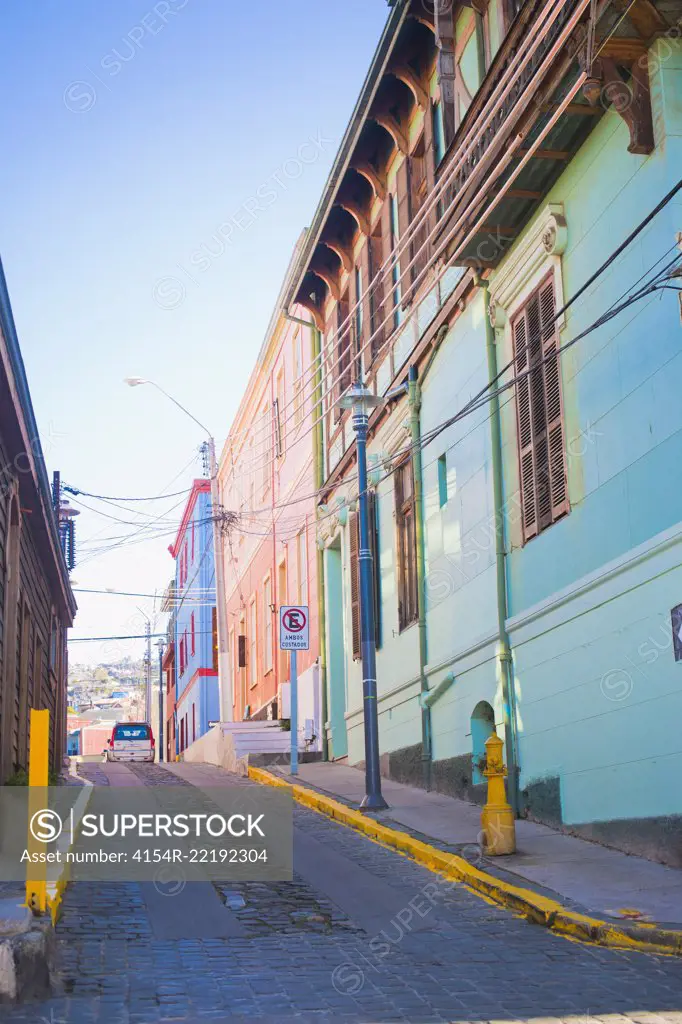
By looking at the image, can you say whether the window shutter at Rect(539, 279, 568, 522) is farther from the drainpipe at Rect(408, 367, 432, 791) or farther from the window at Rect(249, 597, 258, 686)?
the window at Rect(249, 597, 258, 686)

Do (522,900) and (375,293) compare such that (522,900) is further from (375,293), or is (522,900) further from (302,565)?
(302,565)

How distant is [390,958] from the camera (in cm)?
783

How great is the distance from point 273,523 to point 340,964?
21.6 m

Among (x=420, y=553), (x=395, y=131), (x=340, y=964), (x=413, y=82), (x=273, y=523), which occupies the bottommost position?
(x=340, y=964)


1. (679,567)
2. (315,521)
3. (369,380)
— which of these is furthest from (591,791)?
(315,521)

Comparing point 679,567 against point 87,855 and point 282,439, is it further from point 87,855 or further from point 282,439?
point 282,439

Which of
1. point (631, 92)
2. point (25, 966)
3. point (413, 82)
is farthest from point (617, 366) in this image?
point (413, 82)

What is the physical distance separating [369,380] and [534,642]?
27.1ft

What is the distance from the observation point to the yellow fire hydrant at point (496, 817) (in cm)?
1109

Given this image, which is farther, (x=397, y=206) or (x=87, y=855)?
(x=397, y=206)

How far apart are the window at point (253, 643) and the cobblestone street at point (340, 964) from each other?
2198 centimetres

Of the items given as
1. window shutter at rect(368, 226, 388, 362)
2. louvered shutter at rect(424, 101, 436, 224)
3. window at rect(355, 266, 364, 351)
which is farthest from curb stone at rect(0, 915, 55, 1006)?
window at rect(355, 266, 364, 351)

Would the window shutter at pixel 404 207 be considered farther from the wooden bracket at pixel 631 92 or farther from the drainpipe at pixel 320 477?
the wooden bracket at pixel 631 92

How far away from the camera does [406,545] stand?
59.1 ft
